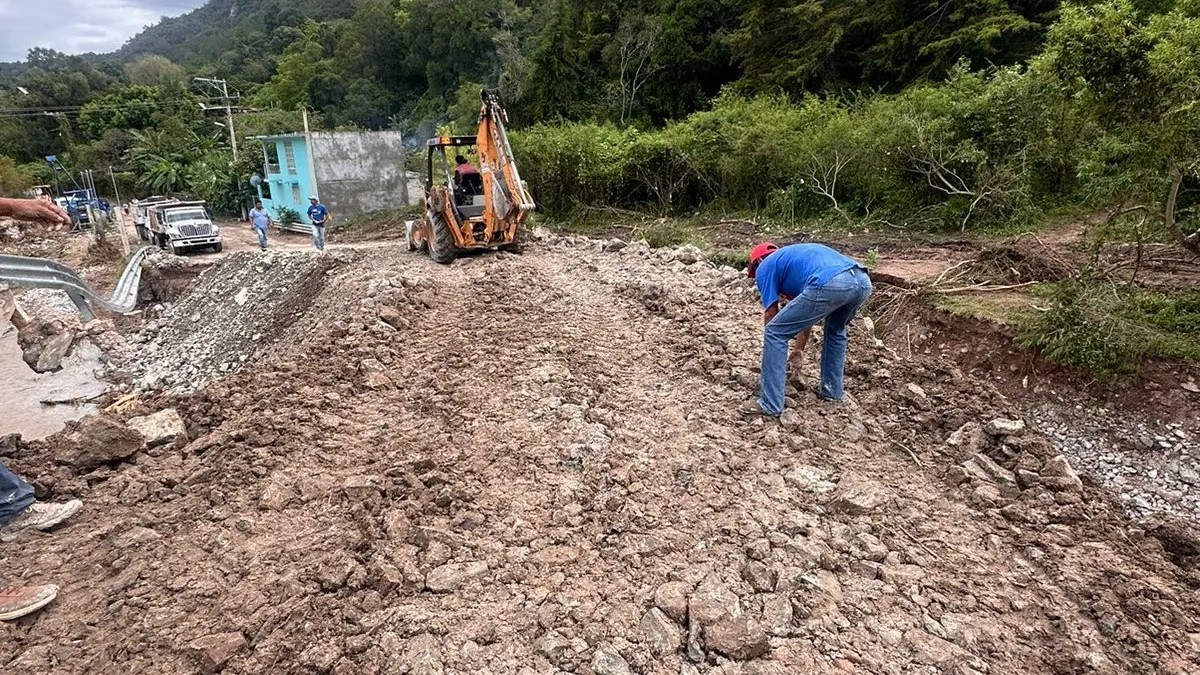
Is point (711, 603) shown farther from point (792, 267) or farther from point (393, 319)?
point (393, 319)

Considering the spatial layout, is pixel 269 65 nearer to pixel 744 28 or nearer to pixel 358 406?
pixel 744 28

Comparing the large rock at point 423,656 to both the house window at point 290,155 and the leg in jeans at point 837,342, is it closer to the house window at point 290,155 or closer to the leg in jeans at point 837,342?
the leg in jeans at point 837,342

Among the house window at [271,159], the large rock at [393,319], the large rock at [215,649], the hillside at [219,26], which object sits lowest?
the large rock at [215,649]

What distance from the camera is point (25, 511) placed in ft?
13.0

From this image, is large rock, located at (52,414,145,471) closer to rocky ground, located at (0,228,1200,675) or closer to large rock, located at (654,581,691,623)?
rocky ground, located at (0,228,1200,675)

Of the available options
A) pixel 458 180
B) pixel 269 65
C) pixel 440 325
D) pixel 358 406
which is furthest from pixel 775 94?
pixel 269 65

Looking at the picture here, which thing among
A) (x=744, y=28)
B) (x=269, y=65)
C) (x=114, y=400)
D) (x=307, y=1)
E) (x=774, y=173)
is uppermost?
(x=307, y=1)

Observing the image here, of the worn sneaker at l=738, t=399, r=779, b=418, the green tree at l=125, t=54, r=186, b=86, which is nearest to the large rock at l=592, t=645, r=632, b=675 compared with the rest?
the worn sneaker at l=738, t=399, r=779, b=418

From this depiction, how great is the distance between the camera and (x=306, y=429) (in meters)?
4.84

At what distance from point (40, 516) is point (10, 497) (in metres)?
0.19

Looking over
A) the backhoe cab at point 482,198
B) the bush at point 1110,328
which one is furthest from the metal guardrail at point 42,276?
the bush at point 1110,328

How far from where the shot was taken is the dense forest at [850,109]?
6.18m

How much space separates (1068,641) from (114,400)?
9.12 metres

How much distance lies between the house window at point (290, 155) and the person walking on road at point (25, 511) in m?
24.6
